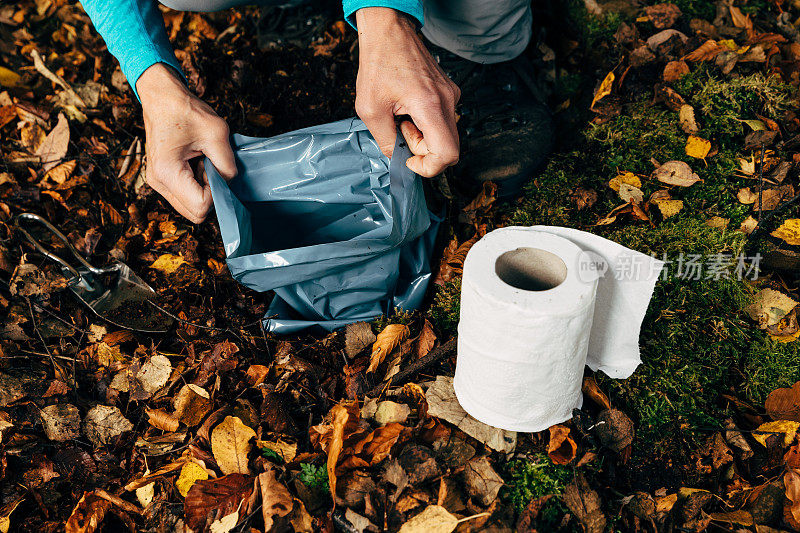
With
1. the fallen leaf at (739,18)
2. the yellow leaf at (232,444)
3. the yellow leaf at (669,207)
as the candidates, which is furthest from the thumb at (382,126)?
the fallen leaf at (739,18)

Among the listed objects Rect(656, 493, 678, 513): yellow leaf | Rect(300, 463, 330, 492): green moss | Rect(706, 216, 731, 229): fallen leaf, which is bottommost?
Rect(656, 493, 678, 513): yellow leaf

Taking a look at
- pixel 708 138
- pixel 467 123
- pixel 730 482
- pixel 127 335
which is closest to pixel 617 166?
pixel 708 138

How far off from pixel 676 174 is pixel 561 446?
111 cm

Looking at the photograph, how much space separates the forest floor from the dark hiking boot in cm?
10

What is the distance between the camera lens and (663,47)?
95.0 inches

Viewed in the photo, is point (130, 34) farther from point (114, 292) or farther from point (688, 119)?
point (688, 119)

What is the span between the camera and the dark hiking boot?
7.35 ft

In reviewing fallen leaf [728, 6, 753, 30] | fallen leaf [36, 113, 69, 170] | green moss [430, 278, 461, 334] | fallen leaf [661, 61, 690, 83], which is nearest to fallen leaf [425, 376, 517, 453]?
green moss [430, 278, 461, 334]

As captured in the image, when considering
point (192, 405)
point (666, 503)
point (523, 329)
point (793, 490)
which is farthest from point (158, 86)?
point (793, 490)

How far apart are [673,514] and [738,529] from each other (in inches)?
5.8

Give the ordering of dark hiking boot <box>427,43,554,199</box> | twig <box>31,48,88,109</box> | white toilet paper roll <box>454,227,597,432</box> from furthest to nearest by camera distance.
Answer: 1. twig <box>31,48,88,109</box>
2. dark hiking boot <box>427,43,554,199</box>
3. white toilet paper roll <box>454,227,597,432</box>

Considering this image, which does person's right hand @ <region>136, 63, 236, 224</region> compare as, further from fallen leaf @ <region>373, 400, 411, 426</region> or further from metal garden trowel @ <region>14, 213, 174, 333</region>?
fallen leaf @ <region>373, 400, 411, 426</region>

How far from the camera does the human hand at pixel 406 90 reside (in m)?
1.49

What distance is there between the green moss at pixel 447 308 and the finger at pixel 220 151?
0.80 metres
